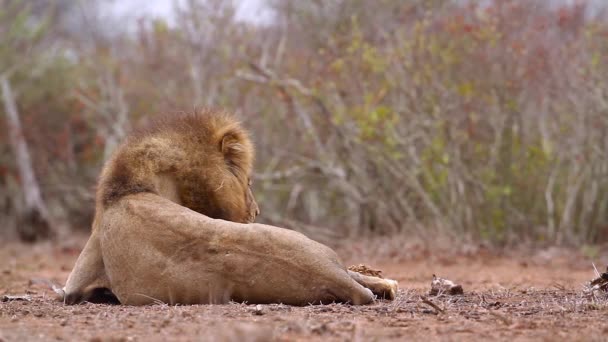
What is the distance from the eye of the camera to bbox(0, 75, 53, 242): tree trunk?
18719mm

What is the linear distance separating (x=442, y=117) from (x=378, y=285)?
7270mm

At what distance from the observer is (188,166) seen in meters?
5.89

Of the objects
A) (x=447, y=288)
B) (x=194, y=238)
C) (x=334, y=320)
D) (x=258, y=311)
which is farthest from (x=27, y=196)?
(x=334, y=320)

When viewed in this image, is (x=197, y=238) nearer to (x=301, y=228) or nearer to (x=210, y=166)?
(x=210, y=166)

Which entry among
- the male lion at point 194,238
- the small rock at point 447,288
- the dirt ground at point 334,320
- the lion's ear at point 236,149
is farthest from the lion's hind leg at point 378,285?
the lion's ear at point 236,149

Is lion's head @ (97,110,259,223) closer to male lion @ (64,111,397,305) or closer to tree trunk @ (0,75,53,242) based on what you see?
male lion @ (64,111,397,305)

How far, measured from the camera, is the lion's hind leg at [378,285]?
5709mm

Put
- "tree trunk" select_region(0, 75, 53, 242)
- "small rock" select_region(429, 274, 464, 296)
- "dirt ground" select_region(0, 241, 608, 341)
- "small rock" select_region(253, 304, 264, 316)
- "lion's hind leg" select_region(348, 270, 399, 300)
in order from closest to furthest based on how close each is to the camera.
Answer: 1. "dirt ground" select_region(0, 241, 608, 341)
2. "small rock" select_region(253, 304, 264, 316)
3. "lion's hind leg" select_region(348, 270, 399, 300)
4. "small rock" select_region(429, 274, 464, 296)
5. "tree trunk" select_region(0, 75, 53, 242)

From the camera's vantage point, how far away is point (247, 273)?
207 inches

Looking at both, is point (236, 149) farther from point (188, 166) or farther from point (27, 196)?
point (27, 196)

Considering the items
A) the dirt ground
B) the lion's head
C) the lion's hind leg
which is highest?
the lion's head

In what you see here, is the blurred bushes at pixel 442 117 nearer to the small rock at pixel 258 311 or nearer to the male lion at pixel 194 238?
the male lion at pixel 194 238

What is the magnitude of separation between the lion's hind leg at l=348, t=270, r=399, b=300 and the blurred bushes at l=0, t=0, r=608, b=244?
648cm

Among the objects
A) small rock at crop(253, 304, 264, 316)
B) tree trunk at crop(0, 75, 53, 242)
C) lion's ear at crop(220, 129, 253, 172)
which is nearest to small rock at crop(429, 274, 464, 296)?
lion's ear at crop(220, 129, 253, 172)
